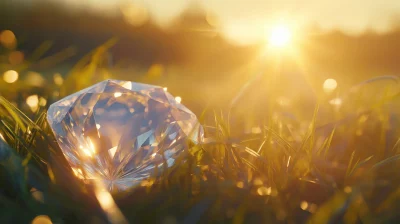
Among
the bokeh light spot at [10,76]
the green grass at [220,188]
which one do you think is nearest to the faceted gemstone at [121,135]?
the green grass at [220,188]

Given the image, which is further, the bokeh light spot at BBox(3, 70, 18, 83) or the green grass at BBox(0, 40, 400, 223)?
the bokeh light spot at BBox(3, 70, 18, 83)

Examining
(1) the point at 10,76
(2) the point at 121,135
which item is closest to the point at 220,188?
(2) the point at 121,135

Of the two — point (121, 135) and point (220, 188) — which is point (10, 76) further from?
point (220, 188)

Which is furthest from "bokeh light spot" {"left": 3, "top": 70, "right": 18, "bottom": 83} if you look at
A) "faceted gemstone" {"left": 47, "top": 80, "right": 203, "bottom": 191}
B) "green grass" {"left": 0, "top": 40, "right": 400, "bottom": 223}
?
"faceted gemstone" {"left": 47, "top": 80, "right": 203, "bottom": 191}

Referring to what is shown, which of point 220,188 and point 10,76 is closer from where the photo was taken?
point 220,188

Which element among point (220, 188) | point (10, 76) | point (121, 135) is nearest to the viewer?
point (220, 188)

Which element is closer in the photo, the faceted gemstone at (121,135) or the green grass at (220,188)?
the green grass at (220,188)

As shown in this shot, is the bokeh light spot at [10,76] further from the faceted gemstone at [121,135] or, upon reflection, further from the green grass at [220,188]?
the faceted gemstone at [121,135]

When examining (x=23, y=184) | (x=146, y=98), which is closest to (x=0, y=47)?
(x=146, y=98)

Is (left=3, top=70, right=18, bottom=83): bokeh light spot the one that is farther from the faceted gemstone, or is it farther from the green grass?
the faceted gemstone
